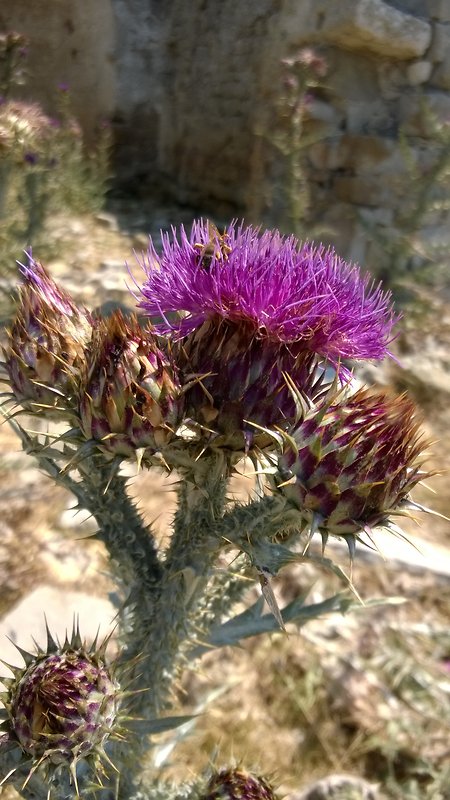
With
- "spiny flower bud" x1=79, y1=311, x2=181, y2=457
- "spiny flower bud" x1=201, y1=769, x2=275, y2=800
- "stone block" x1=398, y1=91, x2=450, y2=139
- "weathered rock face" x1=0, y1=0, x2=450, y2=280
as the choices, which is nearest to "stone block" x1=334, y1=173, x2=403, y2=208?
"weathered rock face" x1=0, y1=0, x2=450, y2=280

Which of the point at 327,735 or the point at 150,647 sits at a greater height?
the point at 150,647

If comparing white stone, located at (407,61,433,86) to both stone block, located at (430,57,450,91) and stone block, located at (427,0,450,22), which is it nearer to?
stone block, located at (430,57,450,91)

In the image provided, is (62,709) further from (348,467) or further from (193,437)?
(348,467)

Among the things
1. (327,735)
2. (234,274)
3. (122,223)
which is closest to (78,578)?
(327,735)

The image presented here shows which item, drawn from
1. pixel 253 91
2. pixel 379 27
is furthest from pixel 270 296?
pixel 253 91

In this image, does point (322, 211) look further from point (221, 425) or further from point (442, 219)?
point (221, 425)

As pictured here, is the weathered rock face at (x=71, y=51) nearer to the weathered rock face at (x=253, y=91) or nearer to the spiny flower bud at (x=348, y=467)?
the weathered rock face at (x=253, y=91)
